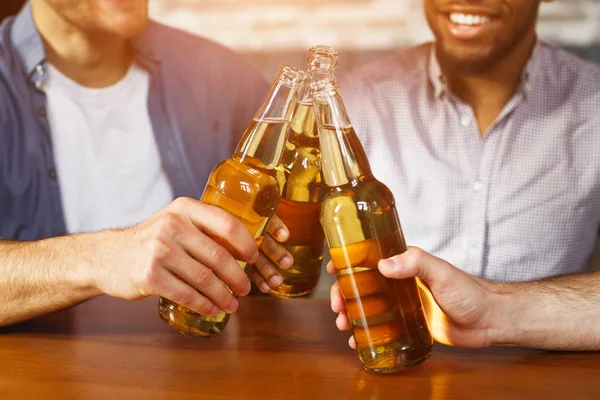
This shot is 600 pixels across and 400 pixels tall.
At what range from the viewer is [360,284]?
28.7 inches

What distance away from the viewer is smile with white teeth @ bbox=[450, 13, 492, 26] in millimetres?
1363

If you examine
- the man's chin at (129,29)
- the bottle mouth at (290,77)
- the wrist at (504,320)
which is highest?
the bottle mouth at (290,77)

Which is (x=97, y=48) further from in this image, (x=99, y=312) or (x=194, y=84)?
(x=99, y=312)

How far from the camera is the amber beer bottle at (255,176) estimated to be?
803 millimetres

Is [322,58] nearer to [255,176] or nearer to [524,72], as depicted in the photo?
[255,176]

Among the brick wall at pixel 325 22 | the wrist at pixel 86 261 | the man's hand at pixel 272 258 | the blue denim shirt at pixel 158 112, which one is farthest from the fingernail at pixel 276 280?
the brick wall at pixel 325 22

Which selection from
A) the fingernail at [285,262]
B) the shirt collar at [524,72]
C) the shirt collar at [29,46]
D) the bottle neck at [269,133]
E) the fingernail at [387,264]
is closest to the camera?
the fingernail at [387,264]

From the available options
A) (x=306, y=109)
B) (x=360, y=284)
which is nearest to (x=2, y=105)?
(x=306, y=109)

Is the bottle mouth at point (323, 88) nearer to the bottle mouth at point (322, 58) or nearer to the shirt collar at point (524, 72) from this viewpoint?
the bottle mouth at point (322, 58)

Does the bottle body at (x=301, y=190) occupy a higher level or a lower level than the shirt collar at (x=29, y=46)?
lower

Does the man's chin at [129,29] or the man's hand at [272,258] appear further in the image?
the man's chin at [129,29]

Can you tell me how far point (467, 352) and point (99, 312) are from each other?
536 mm

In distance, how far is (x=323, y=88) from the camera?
79 cm

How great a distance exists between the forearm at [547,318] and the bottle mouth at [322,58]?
1.20ft
